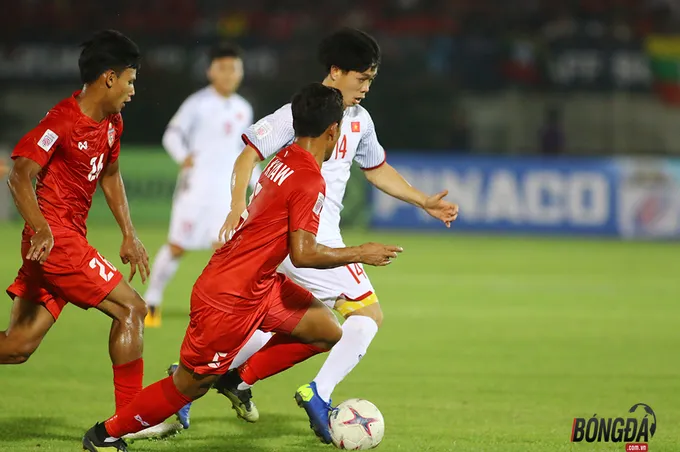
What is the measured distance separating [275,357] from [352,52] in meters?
1.71

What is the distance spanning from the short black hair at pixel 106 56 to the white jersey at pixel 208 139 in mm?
4794

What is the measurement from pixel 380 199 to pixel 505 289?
7.14 meters

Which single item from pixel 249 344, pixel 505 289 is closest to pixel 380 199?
pixel 505 289

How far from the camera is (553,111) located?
21438mm

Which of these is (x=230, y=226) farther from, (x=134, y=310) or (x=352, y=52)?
(x=352, y=52)

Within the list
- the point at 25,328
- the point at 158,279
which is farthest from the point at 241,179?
the point at 158,279

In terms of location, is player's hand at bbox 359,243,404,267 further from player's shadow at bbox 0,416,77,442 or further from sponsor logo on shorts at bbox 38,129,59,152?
player's shadow at bbox 0,416,77,442

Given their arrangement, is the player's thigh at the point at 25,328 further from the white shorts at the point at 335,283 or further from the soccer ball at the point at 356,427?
the soccer ball at the point at 356,427

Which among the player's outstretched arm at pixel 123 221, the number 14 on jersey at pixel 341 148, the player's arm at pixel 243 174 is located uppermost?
the number 14 on jersey at pixel 341 148

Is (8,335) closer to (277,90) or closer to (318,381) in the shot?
(318,381)

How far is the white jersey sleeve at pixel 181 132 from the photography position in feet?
33.4

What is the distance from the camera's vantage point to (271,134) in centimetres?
586

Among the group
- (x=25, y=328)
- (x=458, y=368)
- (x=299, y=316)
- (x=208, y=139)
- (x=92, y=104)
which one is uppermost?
(x=92, y=104)

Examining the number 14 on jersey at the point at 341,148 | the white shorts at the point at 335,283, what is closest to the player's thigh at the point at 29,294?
the white shorts at the point at 335,283
